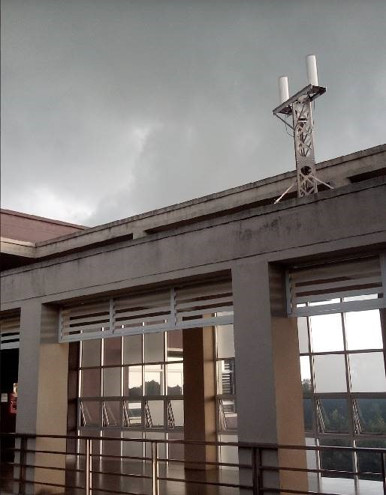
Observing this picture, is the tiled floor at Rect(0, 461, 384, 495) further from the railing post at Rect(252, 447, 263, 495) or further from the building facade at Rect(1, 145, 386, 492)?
the railing post at Rect(252, 447, 263, 495)

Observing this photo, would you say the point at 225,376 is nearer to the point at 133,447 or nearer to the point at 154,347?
the point at 154,347

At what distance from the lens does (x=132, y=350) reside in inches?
516

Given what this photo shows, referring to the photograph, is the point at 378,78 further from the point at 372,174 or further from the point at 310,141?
the point at 310,141

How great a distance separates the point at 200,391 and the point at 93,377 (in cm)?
400

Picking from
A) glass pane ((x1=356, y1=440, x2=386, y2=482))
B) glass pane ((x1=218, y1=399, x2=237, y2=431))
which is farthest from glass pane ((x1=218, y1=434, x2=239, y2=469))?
A: glass pane ((x1=356, y1=440, x2=386, y2=482))

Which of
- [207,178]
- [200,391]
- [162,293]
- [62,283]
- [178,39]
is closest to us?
[162,293]

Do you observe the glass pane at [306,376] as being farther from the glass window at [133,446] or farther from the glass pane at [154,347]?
A: the glass window at [133,446]

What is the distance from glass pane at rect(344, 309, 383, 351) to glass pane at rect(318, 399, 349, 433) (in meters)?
0.96

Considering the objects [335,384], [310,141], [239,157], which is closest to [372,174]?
[310,141]

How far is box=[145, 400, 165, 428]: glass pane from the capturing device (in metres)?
12.1

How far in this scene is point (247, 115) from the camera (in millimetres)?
23969

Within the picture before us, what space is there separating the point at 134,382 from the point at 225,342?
284 centimetres

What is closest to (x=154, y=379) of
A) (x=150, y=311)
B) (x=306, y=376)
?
(x=306, y=376)

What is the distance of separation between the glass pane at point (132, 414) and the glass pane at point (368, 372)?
4896 millimetres
